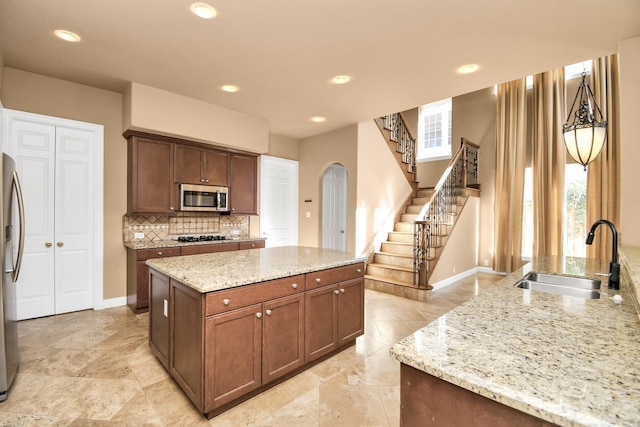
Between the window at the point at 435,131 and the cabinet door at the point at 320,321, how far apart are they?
643cm

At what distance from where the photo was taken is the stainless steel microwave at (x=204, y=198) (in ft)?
14.3

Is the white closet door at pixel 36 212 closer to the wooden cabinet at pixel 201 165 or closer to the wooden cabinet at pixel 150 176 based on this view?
the wooden cabinet at pixel 150 176

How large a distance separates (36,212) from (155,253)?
1417 mm

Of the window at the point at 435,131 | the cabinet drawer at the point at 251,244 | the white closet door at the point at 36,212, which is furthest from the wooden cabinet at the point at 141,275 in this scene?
the window at the point at 435,131

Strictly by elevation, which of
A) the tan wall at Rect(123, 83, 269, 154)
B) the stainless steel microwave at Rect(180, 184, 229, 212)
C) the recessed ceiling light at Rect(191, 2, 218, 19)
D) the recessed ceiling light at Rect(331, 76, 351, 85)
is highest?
the recessed ceiling light at Rect(331, 76, 351, 85)

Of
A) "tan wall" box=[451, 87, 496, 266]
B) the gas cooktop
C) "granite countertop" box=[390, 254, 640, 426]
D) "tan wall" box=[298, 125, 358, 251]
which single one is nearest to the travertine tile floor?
"granite countertop" box=[390, 254, 640, 426]

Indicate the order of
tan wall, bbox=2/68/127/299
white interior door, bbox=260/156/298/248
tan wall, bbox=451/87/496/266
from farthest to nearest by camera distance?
tan wall, bbox=451/87/496/266 → white interior door, bbox=260/156/298/248 → tan wall, bbox=2/68/127/299

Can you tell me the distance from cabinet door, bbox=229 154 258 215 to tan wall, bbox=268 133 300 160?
2.38 feet

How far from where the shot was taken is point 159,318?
7.98 ft

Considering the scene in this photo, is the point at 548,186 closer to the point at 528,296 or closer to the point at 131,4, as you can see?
the point at 528,296

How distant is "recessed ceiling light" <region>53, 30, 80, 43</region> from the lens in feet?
8.84

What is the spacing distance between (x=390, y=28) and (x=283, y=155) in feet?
12.5

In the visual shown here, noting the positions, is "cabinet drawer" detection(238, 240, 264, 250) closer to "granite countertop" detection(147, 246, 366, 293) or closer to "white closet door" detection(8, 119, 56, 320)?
"granite countertop" detection(147, 246, 366, 293)

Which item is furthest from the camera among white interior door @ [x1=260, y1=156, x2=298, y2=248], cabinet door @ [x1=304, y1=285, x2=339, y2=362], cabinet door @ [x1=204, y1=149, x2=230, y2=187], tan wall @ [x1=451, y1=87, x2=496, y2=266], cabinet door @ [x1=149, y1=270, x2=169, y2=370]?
tan wall @ [x1=451, y1=87, x2=496, y2=266]
